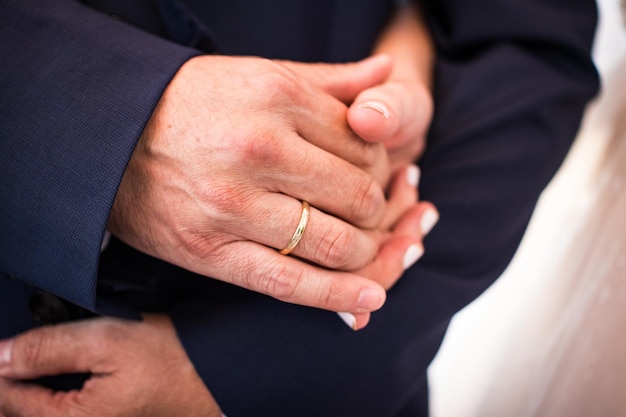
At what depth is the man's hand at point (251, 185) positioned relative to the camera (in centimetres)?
46

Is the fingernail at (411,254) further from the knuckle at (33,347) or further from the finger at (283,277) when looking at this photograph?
the knuckle at (33,347)

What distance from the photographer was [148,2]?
0.60 m

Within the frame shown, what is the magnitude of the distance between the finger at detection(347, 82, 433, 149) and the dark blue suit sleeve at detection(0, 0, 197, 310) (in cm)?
21

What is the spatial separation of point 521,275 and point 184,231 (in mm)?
799

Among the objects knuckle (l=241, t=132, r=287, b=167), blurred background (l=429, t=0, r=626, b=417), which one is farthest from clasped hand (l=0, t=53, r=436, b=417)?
blurred background (l=429, t=0, r=626, b=417)

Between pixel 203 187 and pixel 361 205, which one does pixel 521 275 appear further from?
pixel 203 187

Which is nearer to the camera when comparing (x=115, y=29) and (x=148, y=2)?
(x=115, y=29)

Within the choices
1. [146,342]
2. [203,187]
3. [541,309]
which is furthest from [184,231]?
[541,309]

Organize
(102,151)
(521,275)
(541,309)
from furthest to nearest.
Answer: (521,275) < (541,309) < (102,151)

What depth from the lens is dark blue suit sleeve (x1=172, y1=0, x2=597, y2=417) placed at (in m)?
0.57

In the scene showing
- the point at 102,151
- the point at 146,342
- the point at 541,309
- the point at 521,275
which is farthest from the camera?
the point at 521,275

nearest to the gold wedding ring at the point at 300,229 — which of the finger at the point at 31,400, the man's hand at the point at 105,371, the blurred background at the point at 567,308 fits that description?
the man's hand at the point at 105,371

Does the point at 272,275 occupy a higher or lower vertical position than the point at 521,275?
higher

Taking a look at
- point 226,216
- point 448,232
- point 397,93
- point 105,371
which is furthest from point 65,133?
point 448,232
